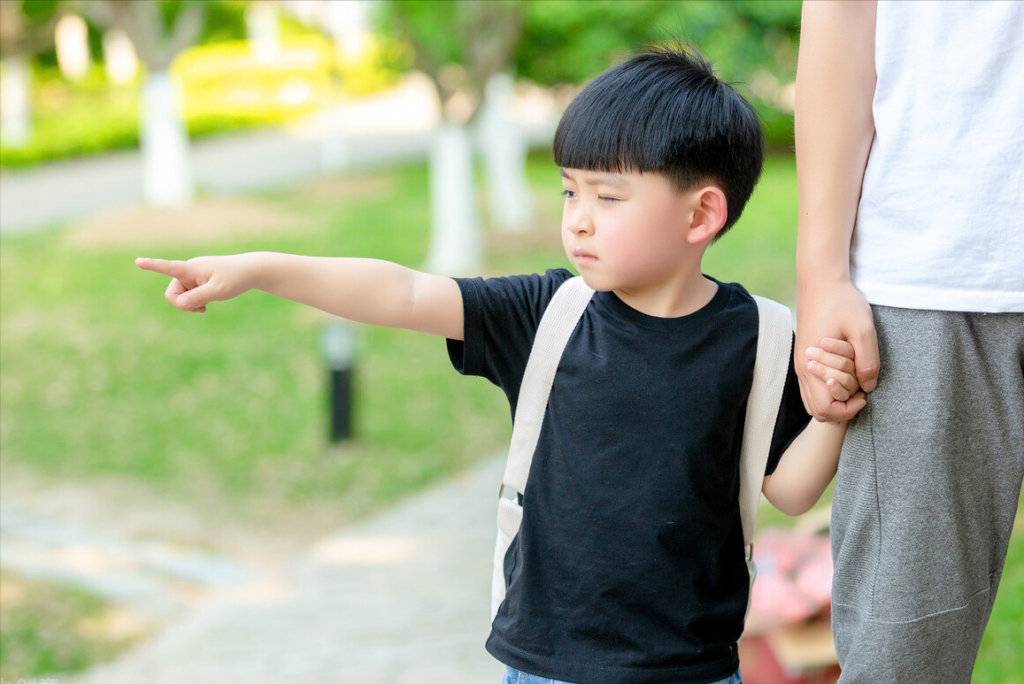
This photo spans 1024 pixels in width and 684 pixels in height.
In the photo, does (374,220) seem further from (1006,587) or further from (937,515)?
(937,515)

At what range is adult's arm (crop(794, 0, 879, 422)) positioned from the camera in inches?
Answer: 56.3

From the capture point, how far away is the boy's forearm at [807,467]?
5.11 ft

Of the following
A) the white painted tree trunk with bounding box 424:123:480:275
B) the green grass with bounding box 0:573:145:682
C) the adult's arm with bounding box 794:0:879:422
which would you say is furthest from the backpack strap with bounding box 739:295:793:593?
the white painted tree trunk with bounding box 424:123:480:275

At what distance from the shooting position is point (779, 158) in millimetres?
19391

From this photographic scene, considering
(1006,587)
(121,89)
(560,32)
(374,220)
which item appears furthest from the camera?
A: (121,89)

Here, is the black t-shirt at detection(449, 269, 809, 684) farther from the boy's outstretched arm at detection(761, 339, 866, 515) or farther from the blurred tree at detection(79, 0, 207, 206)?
the blurred tree at detection(79, 0, 207, 206)

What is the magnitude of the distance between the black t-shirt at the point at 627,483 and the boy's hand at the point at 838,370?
16 centimetres

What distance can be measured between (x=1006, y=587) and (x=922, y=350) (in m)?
2.85

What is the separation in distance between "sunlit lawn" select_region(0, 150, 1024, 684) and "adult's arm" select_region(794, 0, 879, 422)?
2219mm

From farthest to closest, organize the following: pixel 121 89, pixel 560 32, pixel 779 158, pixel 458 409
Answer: pixel 121 89
pixel 779 158
pixel 560 32
pixel 458 409

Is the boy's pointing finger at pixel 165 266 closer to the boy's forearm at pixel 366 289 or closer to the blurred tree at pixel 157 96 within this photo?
the boy's forearm at pixel 366 289

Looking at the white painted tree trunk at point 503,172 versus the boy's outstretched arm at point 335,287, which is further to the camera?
the white painted tree trunk at point 503,172

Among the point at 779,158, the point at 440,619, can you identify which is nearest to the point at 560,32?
the point at 779,158

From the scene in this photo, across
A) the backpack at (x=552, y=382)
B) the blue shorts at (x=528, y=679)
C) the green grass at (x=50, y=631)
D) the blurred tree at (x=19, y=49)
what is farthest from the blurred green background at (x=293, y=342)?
the blurred tree at (x=19, y=49)
